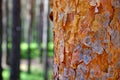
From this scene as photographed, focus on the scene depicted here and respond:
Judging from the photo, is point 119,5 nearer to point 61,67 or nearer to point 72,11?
A: point 72,11

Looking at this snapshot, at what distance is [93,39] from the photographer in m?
0.97

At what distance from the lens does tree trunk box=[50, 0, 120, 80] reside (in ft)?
3.16

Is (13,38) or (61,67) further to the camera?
(13,38)

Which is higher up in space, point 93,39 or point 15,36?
point 93,39

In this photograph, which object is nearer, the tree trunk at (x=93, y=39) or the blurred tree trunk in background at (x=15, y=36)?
the tree trunk at (x=93, y=39)

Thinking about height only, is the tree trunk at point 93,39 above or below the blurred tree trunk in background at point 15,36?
above

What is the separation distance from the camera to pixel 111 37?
3.18 ft

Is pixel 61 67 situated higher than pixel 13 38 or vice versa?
pixel 61 67

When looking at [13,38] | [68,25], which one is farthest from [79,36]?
[13,38]

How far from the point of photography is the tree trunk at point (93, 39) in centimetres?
96

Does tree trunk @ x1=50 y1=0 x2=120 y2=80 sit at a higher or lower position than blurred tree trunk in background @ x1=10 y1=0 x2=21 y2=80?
higher

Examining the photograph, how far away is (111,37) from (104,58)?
65 millimetres

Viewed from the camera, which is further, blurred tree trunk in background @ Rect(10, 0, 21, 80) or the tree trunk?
blurred tree trunk in background @ Rect(10, 0, 21, 80)

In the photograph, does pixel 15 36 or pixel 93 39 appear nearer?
pixel 93 39
